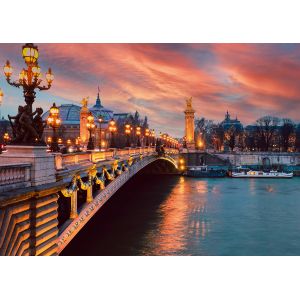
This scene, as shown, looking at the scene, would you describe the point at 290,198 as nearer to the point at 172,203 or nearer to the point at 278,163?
the point at 172,203

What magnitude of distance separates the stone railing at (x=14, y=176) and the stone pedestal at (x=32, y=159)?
16 cm

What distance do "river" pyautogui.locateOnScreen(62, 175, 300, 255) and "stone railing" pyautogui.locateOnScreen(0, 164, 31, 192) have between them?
25.8 ft

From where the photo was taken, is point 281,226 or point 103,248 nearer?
point 103,248

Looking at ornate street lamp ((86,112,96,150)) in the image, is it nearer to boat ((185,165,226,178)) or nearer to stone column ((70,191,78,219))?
stone column ((70,191,78,219))

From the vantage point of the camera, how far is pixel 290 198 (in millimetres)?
36781

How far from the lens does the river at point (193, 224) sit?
19328 mm

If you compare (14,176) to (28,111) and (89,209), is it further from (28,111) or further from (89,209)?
(89,209)

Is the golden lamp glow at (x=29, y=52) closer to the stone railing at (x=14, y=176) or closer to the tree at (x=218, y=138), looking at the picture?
the stone railing at (x=14, y=176)

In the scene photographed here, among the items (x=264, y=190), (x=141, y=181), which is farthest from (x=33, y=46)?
(x=141, y=181)

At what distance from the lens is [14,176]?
358 inches

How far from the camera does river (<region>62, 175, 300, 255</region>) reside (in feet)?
63.4

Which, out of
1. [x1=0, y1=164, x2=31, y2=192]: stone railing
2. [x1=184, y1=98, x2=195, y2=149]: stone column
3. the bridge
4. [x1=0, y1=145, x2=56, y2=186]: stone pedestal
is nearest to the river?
the bridge

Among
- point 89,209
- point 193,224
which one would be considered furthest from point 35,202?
point 193,224

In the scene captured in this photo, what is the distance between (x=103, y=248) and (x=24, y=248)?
30.5ft
